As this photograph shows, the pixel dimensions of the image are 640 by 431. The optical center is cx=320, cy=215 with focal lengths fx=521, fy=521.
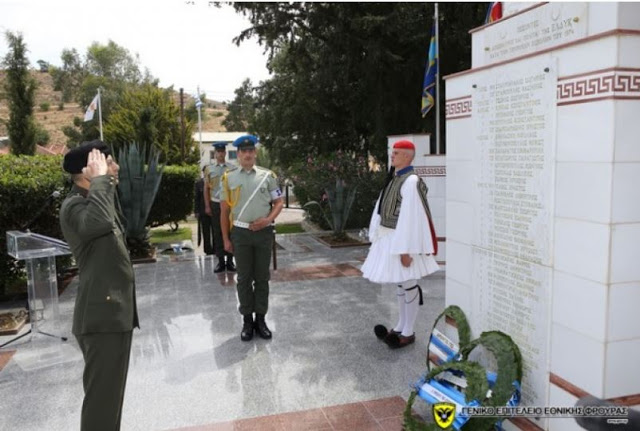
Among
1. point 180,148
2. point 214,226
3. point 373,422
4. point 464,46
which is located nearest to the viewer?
point 373,422

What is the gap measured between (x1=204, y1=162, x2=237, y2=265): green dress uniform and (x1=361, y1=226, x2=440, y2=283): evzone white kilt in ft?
11.9

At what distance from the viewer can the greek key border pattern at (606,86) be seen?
2.22m

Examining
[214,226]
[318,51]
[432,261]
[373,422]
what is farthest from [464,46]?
[373,422]

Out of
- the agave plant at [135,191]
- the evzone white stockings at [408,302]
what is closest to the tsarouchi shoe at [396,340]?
the evzone white stockings at [408,302]

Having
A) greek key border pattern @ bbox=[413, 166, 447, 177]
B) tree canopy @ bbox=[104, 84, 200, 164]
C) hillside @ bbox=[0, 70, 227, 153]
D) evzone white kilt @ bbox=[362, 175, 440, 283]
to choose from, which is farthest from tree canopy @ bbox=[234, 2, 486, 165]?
hillside @ bbox=[0, 70, 227, 153]

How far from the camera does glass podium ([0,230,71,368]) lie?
183 inches

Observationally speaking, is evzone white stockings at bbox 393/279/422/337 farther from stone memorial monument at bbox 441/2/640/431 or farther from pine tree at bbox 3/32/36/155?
pine tree at bbox 3/32/36/155

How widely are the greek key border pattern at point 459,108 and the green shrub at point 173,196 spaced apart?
9.22 meters

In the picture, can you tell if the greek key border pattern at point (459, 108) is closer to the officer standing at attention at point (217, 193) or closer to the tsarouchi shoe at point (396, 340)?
the tsarouchi shoe at point (396, 340)

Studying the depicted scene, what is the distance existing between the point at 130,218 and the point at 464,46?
8498mm

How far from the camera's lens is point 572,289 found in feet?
8.25

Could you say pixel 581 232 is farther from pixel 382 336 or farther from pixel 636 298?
pixel 382 336

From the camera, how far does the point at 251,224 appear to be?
4.82 metres

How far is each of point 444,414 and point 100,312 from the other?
1.90 m
